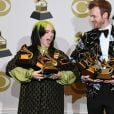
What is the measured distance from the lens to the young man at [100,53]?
1.60 meters

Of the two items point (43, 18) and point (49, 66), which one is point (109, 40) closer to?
point (49, 66)

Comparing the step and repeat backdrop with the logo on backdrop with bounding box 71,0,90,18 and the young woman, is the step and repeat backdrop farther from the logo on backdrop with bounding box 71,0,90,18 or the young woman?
the young woman

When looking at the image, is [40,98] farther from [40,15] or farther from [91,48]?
[40,15]

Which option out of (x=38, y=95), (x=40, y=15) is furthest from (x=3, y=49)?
(x=38, y=95)

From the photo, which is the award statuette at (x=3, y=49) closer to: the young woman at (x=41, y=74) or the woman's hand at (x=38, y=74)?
the young woman at (x=41, y=74)

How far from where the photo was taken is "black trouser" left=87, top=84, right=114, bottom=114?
5.24 ft

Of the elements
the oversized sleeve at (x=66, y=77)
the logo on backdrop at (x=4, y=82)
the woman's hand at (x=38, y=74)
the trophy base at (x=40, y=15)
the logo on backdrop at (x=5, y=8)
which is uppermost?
the logo on backdrop at (x=5, y=8)

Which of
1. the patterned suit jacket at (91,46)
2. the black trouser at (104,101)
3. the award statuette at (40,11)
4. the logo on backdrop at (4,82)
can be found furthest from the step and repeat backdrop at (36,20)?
the black trouser at (104,101)

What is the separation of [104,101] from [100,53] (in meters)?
0.23

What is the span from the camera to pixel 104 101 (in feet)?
5.24

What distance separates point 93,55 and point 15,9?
79 cm

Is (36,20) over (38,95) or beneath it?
over

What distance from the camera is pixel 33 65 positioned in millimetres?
1588

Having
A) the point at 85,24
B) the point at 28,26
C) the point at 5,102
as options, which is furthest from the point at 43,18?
the point at 5,102
